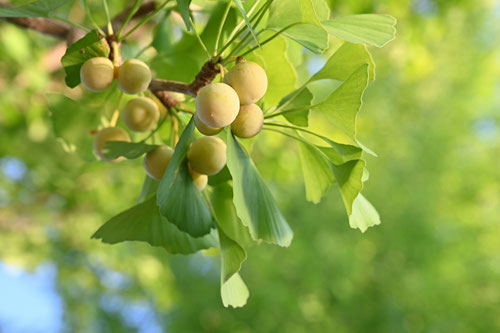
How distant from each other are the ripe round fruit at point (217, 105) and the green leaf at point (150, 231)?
0.15 m

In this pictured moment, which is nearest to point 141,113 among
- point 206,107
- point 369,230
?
point 206,107

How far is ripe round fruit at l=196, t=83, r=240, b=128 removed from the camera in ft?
1.12

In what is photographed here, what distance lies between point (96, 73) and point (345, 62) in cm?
23

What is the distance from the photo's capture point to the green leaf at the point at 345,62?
434 millimetres

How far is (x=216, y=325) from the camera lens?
4805mm

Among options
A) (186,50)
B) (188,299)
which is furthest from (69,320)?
(186,50)

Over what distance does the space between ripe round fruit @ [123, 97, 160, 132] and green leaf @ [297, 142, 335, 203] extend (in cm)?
15

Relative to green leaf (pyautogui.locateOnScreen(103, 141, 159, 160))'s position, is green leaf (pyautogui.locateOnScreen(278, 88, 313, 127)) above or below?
above

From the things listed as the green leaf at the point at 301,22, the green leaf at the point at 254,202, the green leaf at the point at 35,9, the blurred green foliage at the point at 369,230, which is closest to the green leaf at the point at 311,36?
the green leaf at the point at 301,22

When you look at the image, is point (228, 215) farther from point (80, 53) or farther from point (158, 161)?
point (80, 53)

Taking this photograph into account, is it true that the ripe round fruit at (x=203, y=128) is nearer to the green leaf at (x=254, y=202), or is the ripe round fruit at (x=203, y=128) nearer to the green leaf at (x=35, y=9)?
the green leaf at (x=254, y=202)

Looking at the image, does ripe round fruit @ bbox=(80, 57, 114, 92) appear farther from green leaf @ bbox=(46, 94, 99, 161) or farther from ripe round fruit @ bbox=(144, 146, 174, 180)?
green leaf @ bbox=(46, 94, 99, 161)

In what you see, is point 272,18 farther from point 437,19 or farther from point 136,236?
point 437,19

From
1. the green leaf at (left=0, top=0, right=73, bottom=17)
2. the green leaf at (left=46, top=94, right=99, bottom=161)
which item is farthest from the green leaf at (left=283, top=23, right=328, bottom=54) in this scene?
the green leaf at (left=46, top=94, right=99, bottom=161)
